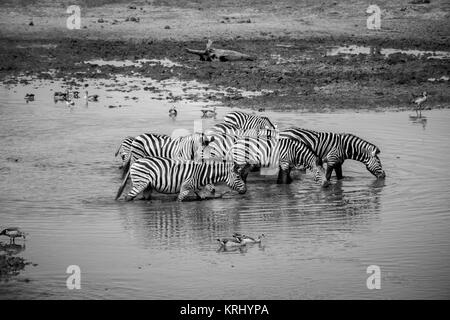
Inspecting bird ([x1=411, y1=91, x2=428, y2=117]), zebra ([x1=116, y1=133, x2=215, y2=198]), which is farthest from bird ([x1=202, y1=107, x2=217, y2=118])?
bird ([x1=411, y1=91, x2=428, y2=117])

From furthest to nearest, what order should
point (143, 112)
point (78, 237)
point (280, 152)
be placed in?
point (143, 112) < point (280, 152) < point (78, 237)

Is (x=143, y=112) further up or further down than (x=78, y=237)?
further up

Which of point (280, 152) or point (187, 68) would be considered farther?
point (187, 68)

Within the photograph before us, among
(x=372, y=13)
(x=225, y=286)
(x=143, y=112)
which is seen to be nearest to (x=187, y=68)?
(x=143, y=112)

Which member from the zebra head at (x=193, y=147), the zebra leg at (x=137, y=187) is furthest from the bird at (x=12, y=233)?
the zebra head at (x=193, y=147)

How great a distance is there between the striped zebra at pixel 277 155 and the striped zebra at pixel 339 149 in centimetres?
30

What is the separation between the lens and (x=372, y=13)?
33.1m

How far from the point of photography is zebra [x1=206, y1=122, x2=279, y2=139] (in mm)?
16688

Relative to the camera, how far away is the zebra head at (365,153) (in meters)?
16.0

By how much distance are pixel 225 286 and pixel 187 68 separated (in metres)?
16.7

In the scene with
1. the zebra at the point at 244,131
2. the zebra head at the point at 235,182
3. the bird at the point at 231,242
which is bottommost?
the bird at the point at 231,242

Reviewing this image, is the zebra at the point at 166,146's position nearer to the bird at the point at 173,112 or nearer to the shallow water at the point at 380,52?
the bird at the point at 173,112
